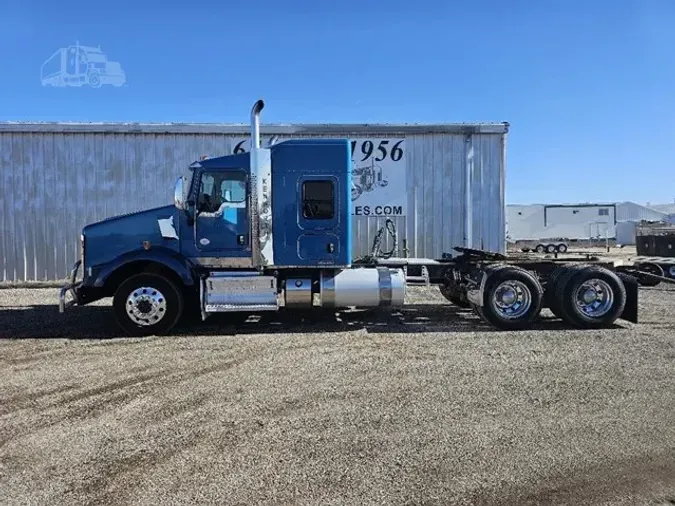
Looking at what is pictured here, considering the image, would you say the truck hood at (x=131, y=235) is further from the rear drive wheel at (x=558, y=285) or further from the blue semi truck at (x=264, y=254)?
the rear drive wheel at (x=558, y=285)

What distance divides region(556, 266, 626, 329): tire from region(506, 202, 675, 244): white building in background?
121 ft

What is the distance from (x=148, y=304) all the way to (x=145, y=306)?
52 mm

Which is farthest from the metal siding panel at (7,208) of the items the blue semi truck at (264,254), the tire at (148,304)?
the tire at (148,304)

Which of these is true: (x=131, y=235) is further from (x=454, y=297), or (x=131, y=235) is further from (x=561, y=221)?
(x=561, y=221)

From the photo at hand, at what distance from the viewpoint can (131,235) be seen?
29.1ft

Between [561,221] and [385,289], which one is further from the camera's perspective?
[561,221]

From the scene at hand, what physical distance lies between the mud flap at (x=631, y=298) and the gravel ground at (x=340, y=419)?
0.98 metres

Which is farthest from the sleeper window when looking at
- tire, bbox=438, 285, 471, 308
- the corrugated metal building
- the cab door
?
the corrugated metal building

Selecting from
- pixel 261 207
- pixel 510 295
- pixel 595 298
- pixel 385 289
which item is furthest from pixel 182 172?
pixel 595 298

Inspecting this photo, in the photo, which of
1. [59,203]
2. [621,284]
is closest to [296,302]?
[621,284]

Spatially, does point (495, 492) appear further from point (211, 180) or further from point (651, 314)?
point (651, 314)

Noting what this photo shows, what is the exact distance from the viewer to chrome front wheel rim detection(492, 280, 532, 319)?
889 cm

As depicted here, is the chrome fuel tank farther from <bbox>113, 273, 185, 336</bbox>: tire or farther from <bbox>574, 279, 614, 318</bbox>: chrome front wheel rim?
<bbox>574, 279, 614, 318</bbox>: chrome front wheel rim

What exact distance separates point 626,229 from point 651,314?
43.2 metres
